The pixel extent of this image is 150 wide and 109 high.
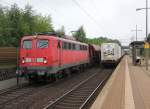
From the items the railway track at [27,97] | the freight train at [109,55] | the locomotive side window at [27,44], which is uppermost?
the locomotive side window at [27,44]

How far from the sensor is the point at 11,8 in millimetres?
41125

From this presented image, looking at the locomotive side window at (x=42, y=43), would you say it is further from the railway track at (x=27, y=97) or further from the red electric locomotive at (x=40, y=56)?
the railway track at (x=27, y=97)

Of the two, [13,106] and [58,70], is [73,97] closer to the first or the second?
[13,106]

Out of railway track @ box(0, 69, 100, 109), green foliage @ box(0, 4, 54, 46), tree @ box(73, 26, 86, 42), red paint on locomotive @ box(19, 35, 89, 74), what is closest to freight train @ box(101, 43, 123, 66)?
tree @ box(73, 26, 86, 42)

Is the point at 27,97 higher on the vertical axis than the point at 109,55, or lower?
lower

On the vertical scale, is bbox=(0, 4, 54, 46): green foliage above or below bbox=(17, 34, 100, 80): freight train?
above

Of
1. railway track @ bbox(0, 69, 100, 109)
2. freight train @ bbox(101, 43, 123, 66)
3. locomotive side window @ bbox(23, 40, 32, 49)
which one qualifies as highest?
locomotive side window @ bbox(23, 40, 32, 49)

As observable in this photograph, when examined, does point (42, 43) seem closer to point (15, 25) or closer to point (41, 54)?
point (41, 54)

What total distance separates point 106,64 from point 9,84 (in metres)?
25.6

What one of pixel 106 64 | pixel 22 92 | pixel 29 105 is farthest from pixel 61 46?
pixel 106 64

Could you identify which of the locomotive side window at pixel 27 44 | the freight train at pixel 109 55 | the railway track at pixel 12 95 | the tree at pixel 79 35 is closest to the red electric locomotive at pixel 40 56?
the locomotive side window at pixel 27 44

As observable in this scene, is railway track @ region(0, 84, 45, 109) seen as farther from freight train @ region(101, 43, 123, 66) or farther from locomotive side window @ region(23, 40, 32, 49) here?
freight train @ region(101, 43, 123, 66)

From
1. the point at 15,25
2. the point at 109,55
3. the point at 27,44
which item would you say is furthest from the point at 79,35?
the point at 27,44

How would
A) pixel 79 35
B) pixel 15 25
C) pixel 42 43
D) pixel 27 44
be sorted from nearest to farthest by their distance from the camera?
1. pixel 42 43
2. pixel 27 44
3. pixel 15 25
4. pixel 79 35
